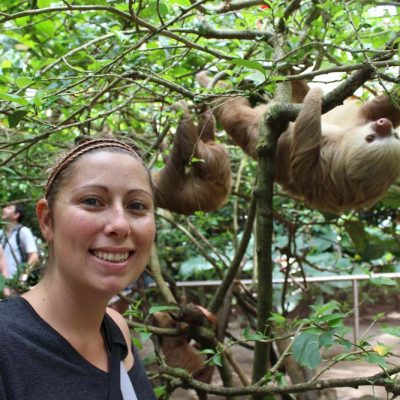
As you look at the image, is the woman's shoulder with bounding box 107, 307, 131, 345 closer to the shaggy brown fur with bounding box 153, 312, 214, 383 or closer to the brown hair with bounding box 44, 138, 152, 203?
the brown hair with bounding box 44, 138, 152, 203

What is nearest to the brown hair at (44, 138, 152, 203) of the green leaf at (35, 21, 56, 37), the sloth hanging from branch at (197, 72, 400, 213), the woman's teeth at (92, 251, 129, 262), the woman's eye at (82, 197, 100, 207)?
the woman's eye at (82, 197, 100, 207)

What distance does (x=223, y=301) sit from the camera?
4895mm

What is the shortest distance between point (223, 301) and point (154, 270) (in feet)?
2.31

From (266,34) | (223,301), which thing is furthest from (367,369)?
(266,34)

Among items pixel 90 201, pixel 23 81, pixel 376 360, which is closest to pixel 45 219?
pixel 90 201

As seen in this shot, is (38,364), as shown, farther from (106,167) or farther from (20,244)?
(20,244)

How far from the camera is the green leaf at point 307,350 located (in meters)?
2.02

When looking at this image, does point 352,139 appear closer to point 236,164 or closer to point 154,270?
point 154,270

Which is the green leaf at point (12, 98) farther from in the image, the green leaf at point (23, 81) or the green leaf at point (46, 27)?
the green leaf at point (46, 27)

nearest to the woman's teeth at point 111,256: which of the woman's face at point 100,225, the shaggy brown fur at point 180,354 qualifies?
the woman's face at point 100,225

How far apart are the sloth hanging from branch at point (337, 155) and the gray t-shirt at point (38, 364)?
2695 millimetres

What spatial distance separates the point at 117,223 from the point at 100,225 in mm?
52

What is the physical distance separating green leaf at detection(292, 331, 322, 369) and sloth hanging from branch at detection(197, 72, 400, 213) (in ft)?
6.90

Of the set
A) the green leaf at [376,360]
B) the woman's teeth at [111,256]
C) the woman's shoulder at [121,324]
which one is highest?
the woman's teeth at [111,256]
